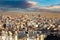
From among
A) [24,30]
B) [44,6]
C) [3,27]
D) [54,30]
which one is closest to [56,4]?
[44,6]

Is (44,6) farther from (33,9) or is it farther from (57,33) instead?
(57,33)

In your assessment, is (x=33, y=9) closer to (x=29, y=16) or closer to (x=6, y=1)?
(x=29, y=16)

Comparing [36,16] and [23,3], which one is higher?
[23,3]

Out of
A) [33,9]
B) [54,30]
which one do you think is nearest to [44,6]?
[33,9]

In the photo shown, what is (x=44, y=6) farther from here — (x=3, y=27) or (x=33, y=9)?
(x=3, y=27)

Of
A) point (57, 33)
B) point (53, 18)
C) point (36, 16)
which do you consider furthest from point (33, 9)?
point (57, 33)

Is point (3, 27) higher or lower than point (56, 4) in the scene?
lower

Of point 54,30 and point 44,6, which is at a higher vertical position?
point 44,6

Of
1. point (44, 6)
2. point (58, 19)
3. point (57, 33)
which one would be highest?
point (44, 6)
